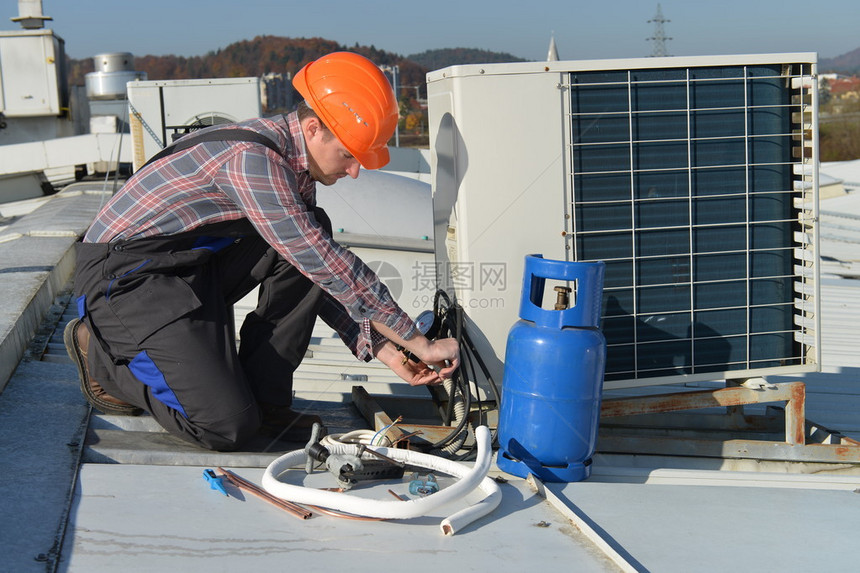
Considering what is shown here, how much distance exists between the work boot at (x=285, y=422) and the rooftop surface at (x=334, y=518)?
0.07 metres

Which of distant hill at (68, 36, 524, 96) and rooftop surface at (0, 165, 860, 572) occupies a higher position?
distant hill at (68, 36, 524, 96)

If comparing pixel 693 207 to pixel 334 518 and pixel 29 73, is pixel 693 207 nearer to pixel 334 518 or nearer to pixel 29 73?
pixel 334 518

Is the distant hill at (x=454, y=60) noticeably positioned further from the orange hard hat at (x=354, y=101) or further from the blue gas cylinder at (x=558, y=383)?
the blue gas cylinder at (x=558, y=383)

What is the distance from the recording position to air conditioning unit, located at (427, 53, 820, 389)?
2.88 meters

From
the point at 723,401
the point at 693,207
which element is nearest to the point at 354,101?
the point at 693,207

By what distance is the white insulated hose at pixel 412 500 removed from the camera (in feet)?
6.67

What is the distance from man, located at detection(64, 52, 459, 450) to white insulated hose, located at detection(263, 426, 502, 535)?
34 centimetres

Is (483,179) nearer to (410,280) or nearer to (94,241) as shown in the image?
(94,241)

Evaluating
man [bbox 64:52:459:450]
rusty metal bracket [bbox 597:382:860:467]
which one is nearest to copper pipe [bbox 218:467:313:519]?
man [bbox 64:52:459:450]

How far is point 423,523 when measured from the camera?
6.92 ft

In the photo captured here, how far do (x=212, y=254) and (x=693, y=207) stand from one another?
1712 millimetres

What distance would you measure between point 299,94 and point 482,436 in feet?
4.09

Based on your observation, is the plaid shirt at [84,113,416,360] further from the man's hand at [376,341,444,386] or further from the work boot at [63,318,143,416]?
the work boot at [63,318,143,416]

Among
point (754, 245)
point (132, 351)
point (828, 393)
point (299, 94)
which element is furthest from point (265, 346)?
point (828, 393)
